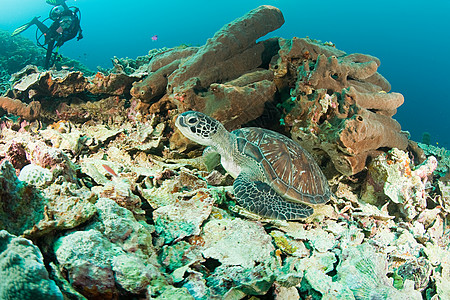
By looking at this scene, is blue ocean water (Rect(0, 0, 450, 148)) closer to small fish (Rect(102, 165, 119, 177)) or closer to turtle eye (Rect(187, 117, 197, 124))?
turtle eye (Rect(187, 117, 197, 124))

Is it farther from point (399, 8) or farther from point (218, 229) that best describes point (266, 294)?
point (399, 8)

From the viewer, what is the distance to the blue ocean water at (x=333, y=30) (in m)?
57.6

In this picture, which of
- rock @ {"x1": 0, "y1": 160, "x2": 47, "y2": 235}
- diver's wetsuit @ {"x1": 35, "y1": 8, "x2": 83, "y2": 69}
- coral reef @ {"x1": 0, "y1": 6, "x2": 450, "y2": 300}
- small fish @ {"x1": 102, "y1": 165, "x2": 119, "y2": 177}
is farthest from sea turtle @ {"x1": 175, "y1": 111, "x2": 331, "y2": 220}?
diver's wetsuit @ {"x1": 35, "y1": 8, "x2": 83, "y2": 69}

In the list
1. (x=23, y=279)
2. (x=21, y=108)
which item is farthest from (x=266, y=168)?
(x=21, y=108)

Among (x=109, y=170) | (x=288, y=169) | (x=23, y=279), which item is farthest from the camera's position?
(x=288, y=169)

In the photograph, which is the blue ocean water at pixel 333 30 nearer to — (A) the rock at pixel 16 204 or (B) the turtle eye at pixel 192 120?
(B) the turtle eye at pixel 192 120

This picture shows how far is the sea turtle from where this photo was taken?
231cm

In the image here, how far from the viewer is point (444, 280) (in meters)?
2.17

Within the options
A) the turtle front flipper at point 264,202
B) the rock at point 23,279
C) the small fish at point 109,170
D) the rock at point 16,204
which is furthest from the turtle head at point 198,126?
the rock at point 23,279

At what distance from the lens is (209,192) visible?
1981 mm

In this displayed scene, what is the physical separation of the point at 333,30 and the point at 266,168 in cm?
10353

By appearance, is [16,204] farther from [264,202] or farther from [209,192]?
[264,202]

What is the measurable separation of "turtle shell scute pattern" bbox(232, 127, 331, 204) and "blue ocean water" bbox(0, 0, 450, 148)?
2011 inches

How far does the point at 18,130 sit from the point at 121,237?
367 cm
